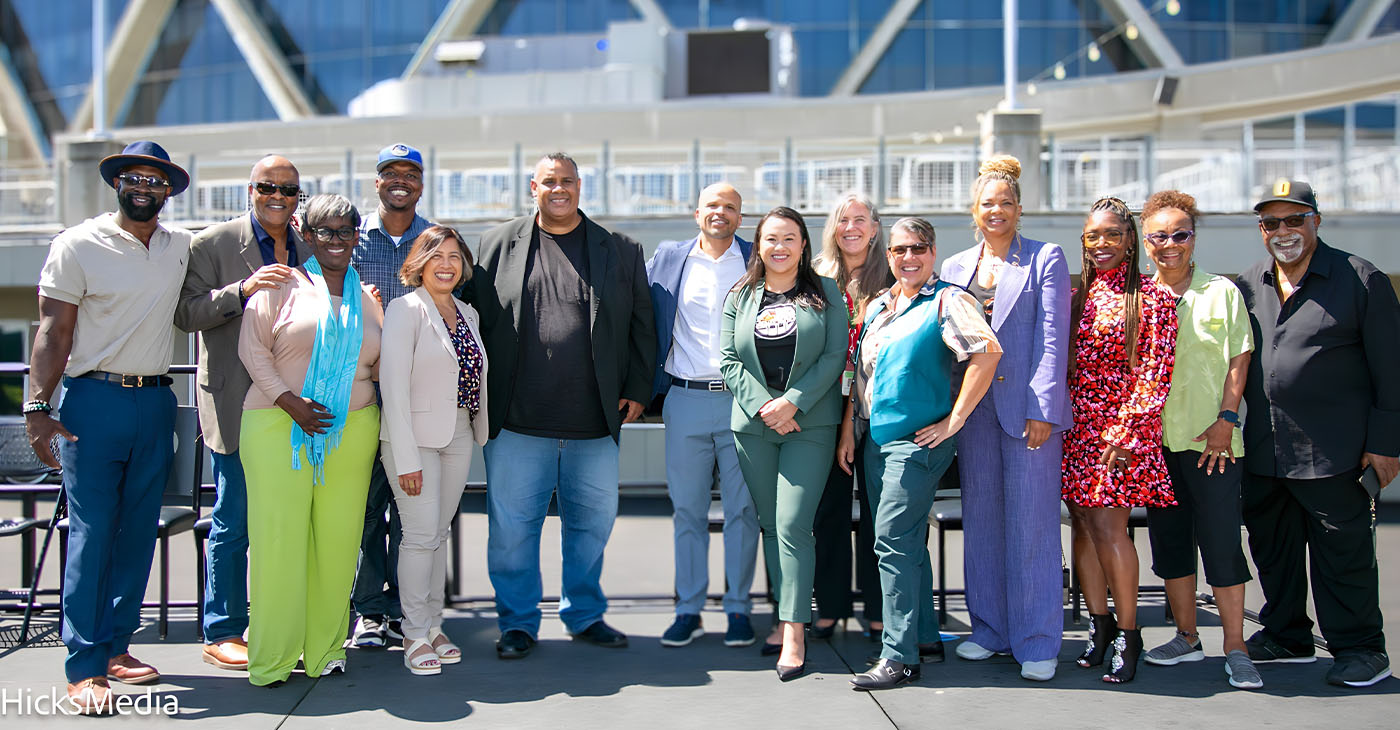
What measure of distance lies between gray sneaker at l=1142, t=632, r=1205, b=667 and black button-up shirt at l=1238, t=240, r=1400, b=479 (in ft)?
2.89

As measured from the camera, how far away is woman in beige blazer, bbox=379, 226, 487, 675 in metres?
4.72

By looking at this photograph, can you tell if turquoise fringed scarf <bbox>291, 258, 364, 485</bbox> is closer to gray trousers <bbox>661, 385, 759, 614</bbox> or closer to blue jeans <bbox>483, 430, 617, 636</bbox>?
blue jeans <bbox>483, 430, 617, 636</bbox>

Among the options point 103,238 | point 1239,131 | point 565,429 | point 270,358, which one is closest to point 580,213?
point 565,429

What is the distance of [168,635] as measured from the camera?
5680 mm

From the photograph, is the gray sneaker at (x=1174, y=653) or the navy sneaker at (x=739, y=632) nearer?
the gray sneaker at (x=1174, y=653)

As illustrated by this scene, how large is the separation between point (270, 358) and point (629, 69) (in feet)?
68.1

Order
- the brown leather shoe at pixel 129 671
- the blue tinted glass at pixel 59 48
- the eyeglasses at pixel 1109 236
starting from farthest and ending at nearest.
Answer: the blue tinted glass at pixel 59 48 < the eyeglasses at pixel 1109 236 < the brown leather shoe at pixel 129 671

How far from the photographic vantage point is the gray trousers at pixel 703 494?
5.41m

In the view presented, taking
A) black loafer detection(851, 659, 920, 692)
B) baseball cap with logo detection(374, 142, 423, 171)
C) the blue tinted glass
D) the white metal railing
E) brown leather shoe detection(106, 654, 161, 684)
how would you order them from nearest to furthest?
black loafer detection(851, 659, 920, 692), brown leather shoe detection(106, 654, 161, 684), baseball cap with logo detection(374, 142, 423, 171), the white metal railing, the blue tinted glass

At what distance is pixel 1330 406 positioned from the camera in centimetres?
483

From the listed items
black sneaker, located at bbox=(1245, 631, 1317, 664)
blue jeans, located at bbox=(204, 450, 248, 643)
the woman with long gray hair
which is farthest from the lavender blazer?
blue jeans, located at bbox=(204, 450, 248, 643)

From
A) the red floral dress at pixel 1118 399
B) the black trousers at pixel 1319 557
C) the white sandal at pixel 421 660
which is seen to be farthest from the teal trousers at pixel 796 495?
the black trousers at pixel 1319 557

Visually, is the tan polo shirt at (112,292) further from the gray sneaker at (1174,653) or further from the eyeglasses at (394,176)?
the gray sneaker at (1174,653)

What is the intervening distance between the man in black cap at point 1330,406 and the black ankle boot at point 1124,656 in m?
0.84
